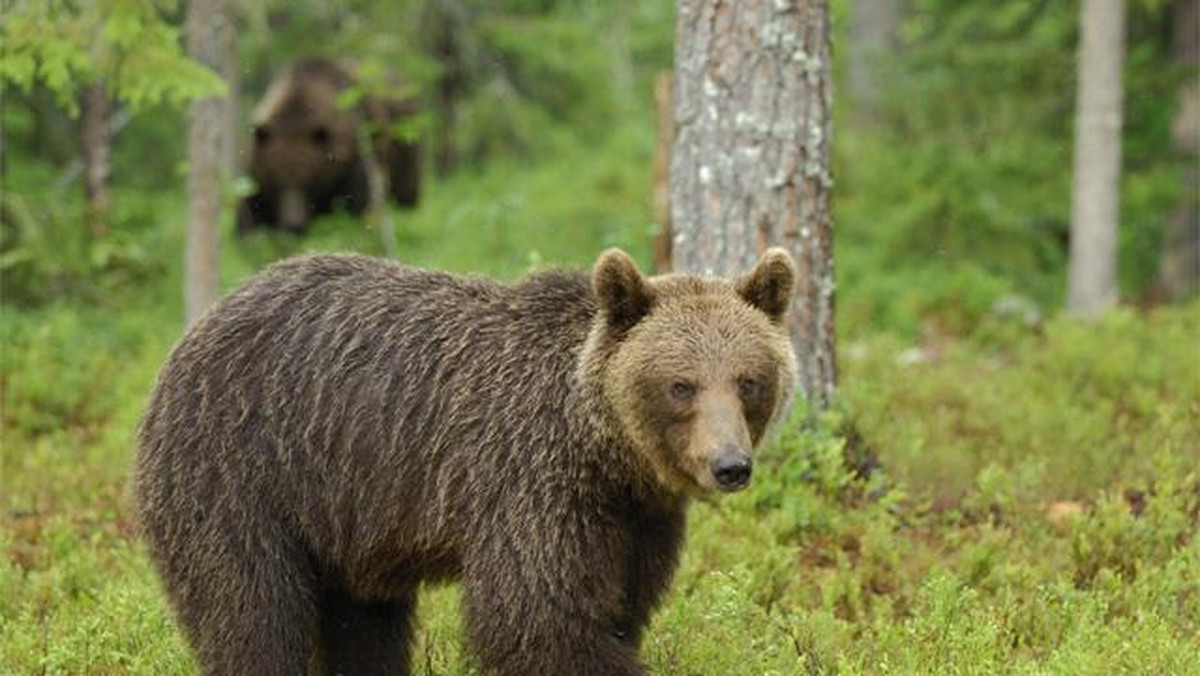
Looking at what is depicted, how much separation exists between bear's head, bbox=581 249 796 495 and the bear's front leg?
15.8 inches

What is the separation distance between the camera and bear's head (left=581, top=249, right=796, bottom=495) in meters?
5.08

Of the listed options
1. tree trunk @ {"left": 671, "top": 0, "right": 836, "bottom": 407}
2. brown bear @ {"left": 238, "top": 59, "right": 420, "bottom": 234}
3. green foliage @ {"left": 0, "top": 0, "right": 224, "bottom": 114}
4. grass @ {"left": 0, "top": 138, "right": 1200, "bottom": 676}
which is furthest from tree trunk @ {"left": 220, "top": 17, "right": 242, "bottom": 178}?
tree trunk @ {"left": 671, "top": 0, "right": 836, "bottom": 407}

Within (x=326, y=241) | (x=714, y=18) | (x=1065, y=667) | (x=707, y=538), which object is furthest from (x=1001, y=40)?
(x=1065, y=667)

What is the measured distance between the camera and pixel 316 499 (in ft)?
18.2

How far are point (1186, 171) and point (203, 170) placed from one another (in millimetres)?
9286

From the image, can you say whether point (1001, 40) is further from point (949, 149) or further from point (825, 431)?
point (825, 431)

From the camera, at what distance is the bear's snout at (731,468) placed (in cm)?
484

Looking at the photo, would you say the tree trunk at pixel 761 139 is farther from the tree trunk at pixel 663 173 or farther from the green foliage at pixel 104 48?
the tree trunk at pixel 663 173

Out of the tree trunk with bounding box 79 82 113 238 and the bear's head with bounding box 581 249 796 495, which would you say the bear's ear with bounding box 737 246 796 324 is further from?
the tree trunk with bounding box 79 82 113 238

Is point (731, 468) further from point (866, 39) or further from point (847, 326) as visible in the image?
point (866, 39)

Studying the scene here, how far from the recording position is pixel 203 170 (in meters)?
10.3

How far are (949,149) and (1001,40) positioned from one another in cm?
119

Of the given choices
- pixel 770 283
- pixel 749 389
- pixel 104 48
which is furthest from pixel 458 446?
pixel 104 48

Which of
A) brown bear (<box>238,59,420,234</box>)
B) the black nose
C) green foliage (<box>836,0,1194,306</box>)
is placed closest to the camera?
the black nose
